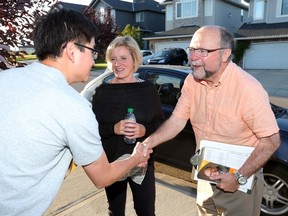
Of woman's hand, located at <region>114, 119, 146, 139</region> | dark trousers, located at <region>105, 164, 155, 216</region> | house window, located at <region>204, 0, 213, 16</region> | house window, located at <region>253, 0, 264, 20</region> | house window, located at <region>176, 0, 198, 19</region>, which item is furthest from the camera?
house window, located at <region>176, 0, 198, 19</region>

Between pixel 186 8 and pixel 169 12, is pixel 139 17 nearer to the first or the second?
pixel 169 12

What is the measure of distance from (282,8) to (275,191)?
2337 cm

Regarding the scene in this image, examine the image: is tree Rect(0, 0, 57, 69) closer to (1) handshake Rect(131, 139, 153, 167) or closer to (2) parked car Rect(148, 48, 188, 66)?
(1) handshake Rect(131, 139, 153, 167)

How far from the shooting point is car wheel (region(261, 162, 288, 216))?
3.26 metres

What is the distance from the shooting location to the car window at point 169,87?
4276mm

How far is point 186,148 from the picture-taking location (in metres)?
4.13

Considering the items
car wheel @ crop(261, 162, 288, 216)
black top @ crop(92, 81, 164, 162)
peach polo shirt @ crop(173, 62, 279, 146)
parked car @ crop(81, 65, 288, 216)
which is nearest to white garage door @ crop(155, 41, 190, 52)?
parked car @ crop(81, 65, 288, 216)

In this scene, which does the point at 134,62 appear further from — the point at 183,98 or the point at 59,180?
the point at 59,180

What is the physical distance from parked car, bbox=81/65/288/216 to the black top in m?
1.17

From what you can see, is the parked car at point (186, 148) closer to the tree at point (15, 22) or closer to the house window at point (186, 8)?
the tree at point (15, 22)

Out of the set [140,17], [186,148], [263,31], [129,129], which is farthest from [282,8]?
[129,129]

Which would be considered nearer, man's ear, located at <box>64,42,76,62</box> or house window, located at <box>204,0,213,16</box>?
man's ear, located at <box>64,42,76,62</box>

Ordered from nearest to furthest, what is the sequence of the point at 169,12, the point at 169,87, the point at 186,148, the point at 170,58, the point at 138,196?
1. the point at 138,196
2. the point at 186,148
3. the point at 169,87
4. the point at 170,58
5. the point at 169,12

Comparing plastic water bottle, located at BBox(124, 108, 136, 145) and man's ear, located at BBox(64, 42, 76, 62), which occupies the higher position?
man's ear, located at BBox(64, 42, 76, 62)
